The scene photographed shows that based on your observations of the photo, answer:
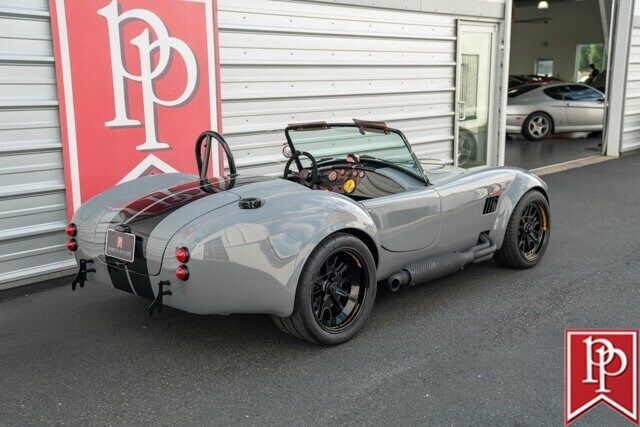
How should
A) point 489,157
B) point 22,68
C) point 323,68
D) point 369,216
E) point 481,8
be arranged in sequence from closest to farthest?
point 369,216
point 22,68
point 323,68
point 481,8
point 489,157

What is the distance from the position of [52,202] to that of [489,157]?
6.74 metres

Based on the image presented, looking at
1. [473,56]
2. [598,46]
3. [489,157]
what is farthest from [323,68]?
[598,46]

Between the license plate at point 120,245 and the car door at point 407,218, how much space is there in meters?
1.41

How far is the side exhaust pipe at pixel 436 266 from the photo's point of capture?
4.11 m

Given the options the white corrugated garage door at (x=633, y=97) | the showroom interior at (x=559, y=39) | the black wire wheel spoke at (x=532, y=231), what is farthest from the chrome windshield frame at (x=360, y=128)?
the showroom interior at (x=559, y=39)

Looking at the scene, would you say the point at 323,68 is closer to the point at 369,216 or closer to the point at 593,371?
the point at 369,216

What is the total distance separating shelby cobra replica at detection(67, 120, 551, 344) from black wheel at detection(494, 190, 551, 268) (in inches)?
1.0

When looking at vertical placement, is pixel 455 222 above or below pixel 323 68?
below

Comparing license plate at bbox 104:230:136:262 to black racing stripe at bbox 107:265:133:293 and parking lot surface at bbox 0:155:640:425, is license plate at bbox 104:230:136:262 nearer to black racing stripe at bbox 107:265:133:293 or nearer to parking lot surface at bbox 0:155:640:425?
black racing stripe at bbox 107:265:133:293

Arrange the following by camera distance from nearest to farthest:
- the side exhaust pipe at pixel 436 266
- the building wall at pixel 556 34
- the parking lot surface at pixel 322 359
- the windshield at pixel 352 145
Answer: the parking lot surface at pixel 322 359
the side exhaust pipe at pixel 436 266
the windshield at pixel 352 145
the building wall at pixel 556 34

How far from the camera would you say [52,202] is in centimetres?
510

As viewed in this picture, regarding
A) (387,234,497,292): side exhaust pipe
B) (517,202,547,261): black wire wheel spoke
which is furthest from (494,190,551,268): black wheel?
(387,234,497,292): side exhaust pipe

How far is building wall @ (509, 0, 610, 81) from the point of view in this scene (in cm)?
2617

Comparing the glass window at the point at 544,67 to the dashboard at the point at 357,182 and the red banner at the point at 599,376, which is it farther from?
the red banner at the point at 599,376
